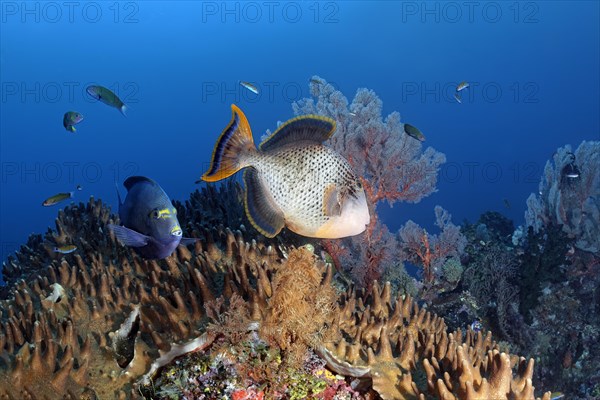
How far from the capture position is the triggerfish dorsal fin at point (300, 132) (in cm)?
289

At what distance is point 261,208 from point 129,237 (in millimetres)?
927

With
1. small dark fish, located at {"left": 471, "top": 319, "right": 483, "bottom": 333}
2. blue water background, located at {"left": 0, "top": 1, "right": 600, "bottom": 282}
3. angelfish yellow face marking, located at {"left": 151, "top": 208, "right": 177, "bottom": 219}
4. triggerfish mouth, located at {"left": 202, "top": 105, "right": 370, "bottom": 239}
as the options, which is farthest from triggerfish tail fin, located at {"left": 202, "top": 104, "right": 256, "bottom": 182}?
blue water background, located at {"left": 0, "top": 1, "right": 600, "bottom": 282}

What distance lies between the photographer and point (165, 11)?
121 meters

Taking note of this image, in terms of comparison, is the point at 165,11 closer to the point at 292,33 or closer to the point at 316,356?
the point at 292,33

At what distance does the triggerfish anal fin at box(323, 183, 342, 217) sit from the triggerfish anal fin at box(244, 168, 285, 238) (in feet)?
1.13

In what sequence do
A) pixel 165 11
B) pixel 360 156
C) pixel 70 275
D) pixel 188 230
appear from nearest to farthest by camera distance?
pixel 70 275
pixel 188 230
pixel 360 156
pixel 165 11

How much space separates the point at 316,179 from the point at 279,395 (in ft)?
4.72

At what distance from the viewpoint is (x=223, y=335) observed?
2.53m

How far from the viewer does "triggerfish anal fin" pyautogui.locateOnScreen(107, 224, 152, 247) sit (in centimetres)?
268

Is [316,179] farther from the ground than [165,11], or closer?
closer

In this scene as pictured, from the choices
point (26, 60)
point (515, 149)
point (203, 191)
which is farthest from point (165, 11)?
point (203, 191)

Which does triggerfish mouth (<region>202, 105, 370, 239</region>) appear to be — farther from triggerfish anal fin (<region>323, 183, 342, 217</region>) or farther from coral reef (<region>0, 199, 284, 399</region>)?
coral reef (<region>0, 199, 284, 399</region>)

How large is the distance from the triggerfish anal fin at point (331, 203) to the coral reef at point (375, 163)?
205cm

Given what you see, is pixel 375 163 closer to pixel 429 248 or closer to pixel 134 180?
pixel 429 248
